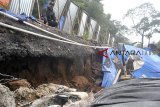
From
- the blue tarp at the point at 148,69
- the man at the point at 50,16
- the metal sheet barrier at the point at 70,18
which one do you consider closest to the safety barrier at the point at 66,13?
the metal sheet barrier at the point at 70,18

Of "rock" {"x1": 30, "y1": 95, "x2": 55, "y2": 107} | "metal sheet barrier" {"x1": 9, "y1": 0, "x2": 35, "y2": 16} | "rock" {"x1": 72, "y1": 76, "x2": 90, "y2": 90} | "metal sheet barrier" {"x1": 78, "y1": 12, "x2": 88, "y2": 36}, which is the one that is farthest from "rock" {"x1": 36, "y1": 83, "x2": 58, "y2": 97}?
"metal sheet barrier" {"x1": 78, "y1": 12, "x2": 88, "y2": 36}

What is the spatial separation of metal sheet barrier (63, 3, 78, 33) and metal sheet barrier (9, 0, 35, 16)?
2896 mm

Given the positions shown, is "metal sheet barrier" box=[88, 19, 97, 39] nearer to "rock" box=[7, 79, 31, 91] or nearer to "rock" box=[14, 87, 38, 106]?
"rock" box=[7, 79, 31, 91]

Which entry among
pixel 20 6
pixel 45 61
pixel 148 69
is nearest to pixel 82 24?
pixel 148 69

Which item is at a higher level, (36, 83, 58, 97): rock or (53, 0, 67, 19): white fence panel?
(53, 0, 67, 19): white fence panel

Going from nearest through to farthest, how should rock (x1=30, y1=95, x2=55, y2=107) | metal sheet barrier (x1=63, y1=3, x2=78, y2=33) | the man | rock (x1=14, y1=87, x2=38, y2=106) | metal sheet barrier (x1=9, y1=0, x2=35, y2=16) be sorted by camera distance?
1. rock (x1=30, y1=95, x2=55, y2=107)
2. rock (x1=14, y1=87, x2=38, y2=106)
3. metal sheet barrier (x1=9, y1=0, x2=35, y2=16)
4. the man
5. metal sheet barrier (x1=63, y1=3, x2=78, y2=33)

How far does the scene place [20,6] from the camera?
677cm

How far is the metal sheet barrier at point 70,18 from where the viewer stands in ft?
32.9

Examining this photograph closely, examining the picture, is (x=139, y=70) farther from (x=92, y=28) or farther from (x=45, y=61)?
(x=92, y=28)

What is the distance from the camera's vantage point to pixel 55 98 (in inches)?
164

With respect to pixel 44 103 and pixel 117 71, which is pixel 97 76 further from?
pixel 44 103

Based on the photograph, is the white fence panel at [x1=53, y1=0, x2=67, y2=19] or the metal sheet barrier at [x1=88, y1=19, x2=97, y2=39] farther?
the metal sheet barrier at [x1=88, y1=19, x2=97, y2=39]

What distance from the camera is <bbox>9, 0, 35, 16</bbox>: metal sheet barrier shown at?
6.55 metres

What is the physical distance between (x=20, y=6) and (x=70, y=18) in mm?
3728
